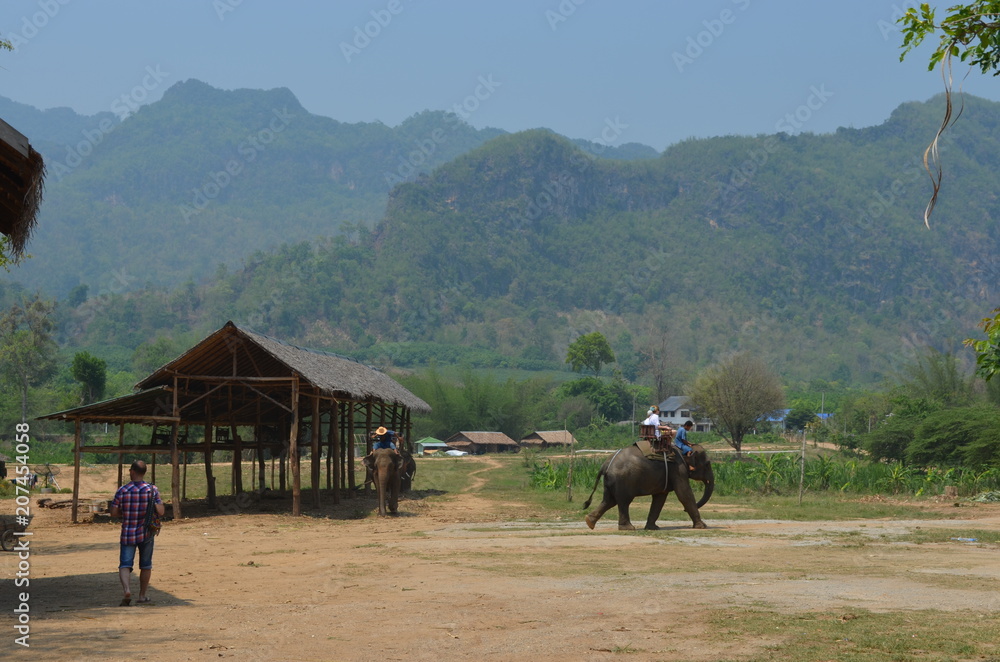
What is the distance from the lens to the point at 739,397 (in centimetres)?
6256

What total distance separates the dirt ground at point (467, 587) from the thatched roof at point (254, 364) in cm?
380

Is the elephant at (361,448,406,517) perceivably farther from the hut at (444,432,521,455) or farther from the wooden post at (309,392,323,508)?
the hut at (444,432,521,455)

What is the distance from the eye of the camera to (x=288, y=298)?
17988cm

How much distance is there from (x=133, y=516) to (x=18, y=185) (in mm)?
3507

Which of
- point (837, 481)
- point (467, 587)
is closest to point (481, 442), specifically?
point (837, 481)

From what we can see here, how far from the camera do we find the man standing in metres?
10.8

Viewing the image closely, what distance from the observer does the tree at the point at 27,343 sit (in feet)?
267

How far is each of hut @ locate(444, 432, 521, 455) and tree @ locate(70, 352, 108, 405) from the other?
83.9 feet

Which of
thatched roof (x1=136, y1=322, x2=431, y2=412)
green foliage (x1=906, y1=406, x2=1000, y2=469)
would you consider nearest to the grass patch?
thatched roof (x1=136, y1=322, x2=431, y2=412)

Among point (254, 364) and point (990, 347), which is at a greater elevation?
point (254, 364)

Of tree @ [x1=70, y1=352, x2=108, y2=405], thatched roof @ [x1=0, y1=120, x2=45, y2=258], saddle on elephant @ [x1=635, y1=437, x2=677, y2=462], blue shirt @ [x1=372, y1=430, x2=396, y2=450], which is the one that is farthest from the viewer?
tree @ [x1=70, y1=352, x2=108, y2=405]

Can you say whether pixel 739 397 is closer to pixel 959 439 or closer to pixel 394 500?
pixel 959 439

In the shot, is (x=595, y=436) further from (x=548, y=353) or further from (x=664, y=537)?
(x=548, y=353)

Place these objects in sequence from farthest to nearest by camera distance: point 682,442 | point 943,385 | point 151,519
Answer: point 943,385 → point 682,442 → point 151,519
